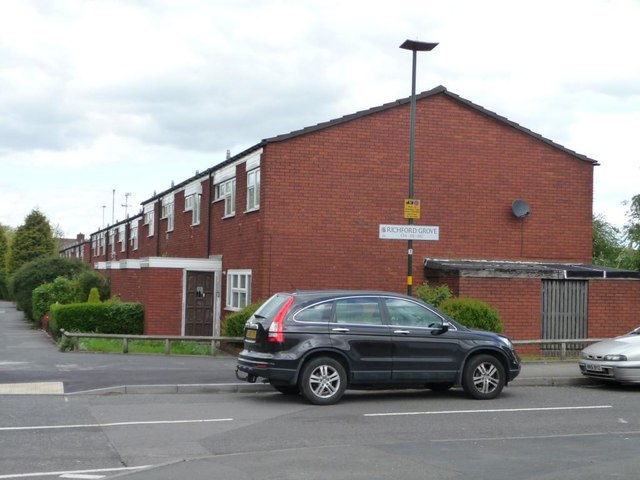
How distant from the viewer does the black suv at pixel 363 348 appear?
12.3 meters

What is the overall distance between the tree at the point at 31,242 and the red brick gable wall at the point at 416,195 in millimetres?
56637

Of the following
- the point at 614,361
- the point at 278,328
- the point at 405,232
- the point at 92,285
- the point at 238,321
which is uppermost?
the point at 405,232

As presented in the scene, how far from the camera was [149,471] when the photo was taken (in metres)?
8.04

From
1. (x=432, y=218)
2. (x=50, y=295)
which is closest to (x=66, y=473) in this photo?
(x=432, y=218)

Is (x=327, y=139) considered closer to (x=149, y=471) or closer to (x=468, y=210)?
(x=468, y=210)

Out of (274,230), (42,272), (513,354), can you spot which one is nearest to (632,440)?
(513,354)

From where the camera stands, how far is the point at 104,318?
87.4 feet

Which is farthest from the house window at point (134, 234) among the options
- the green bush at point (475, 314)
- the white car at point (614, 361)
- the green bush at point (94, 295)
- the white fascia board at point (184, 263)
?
the white car at point (614, 361)

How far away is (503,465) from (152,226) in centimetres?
3259

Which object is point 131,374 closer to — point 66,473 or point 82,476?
point 66,473

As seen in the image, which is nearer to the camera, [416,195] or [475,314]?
[475,314]

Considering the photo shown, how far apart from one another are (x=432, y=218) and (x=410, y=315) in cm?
984

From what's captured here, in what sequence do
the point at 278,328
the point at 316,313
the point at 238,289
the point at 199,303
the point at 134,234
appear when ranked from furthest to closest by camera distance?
the point at 134,234 < the point at 199,303 < the point at 238,289 < the point at 316,313 < the point at 278,328

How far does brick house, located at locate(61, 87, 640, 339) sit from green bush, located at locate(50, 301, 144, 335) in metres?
1.09
